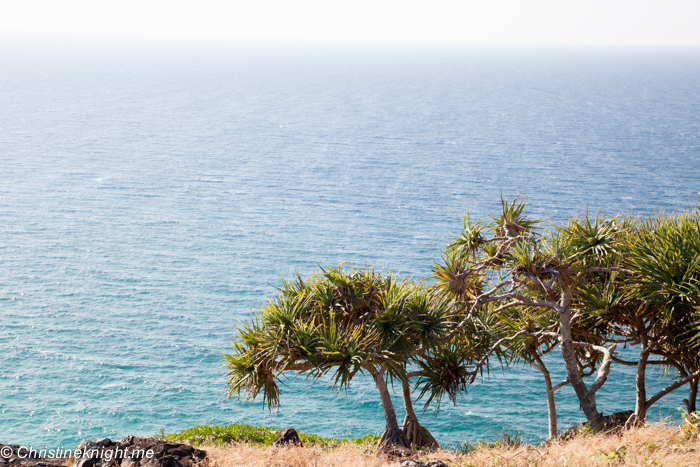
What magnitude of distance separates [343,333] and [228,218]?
73.6 meters

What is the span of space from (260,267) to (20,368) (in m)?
27.9

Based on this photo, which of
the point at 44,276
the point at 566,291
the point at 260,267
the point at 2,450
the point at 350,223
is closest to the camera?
the point at 2,450

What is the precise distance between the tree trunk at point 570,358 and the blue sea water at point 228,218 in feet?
79.4

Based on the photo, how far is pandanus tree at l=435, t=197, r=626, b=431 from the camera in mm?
16297

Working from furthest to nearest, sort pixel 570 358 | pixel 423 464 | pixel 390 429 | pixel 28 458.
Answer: pixel 390 429 < pixel 570 358 < pixel 28 458 < pixel 423 464

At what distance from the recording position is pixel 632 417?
16.8 meters

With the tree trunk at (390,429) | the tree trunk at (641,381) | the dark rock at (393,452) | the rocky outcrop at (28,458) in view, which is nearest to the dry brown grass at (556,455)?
the dark rock at (393,452)

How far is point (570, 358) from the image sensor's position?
55.3 feet

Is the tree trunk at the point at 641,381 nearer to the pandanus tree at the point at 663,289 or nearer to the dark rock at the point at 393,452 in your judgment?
the pandanus tree at the point at 663,289

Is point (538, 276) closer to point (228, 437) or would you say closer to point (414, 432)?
point (414, 432)

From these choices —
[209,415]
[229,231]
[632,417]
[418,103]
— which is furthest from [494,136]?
[632,417]

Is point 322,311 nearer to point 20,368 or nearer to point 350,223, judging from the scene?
point 20,368

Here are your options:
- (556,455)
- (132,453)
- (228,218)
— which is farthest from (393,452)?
(228,218)

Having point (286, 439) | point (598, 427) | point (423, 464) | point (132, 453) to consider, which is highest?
point (423, 464)
